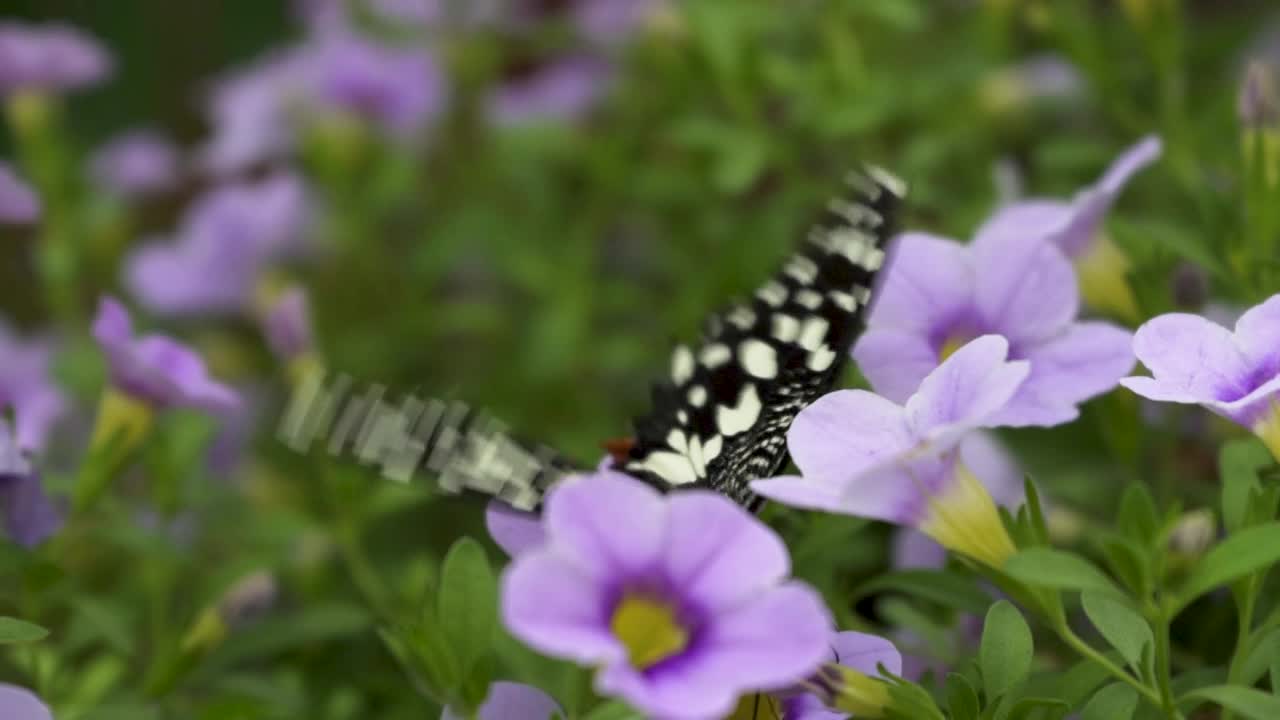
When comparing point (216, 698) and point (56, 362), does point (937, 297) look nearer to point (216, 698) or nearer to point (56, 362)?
point (216, 698)

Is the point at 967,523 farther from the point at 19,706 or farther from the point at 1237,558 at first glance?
the point at 19,706

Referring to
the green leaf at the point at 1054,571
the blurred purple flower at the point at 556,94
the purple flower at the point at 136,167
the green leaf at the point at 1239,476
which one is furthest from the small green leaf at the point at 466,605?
the purple flower at the point at 136,167

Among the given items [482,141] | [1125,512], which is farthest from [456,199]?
[1125,512]

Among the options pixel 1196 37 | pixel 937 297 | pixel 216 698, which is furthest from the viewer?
pixel 1196 37

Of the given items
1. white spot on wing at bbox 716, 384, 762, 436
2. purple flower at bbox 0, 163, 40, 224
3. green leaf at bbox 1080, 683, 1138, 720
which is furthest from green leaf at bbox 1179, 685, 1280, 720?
purple flower at bbox 0, 163, 40, 224

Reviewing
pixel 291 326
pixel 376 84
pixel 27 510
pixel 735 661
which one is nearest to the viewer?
pixel 735 661

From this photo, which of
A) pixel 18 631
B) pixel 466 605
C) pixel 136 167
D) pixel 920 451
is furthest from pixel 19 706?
pixel 136 167
